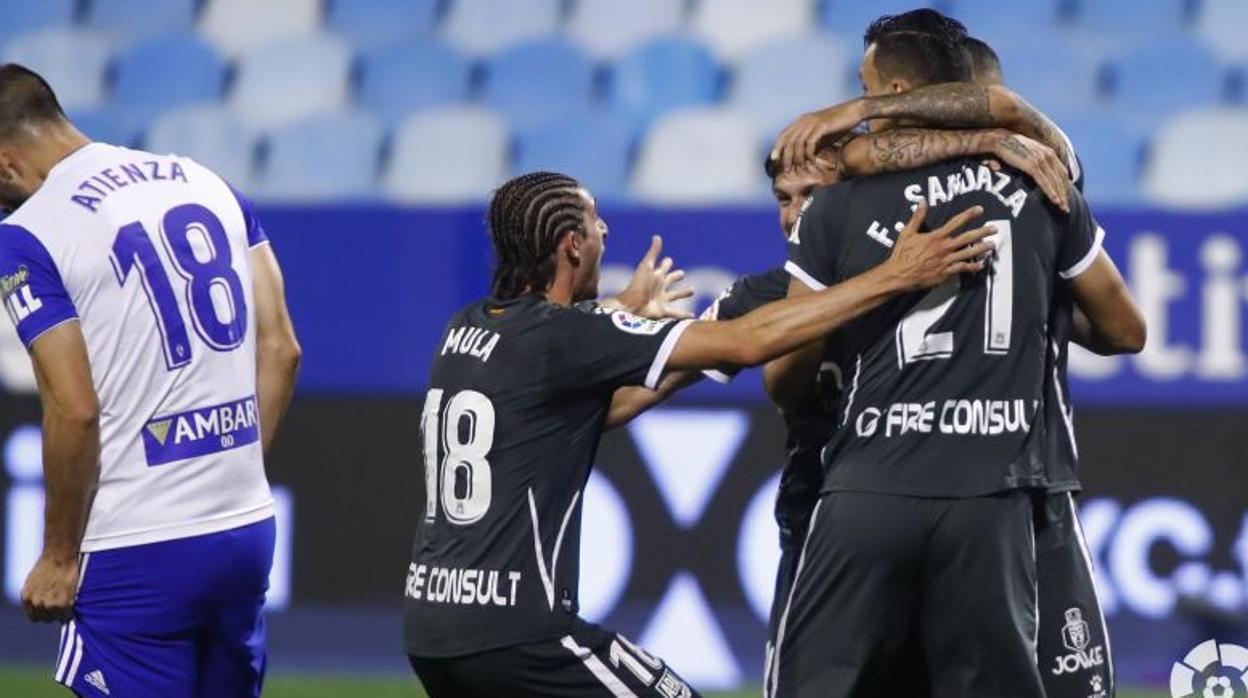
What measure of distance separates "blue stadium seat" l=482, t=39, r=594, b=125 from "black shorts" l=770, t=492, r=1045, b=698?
592 centimetres

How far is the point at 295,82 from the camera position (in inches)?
392

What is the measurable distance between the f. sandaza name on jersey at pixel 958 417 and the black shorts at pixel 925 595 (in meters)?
0.14

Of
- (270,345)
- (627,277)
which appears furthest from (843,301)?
A: (627,277)

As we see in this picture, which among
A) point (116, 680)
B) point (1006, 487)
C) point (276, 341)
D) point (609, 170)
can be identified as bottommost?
point (116, 680)

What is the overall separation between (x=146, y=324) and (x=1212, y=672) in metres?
3.84

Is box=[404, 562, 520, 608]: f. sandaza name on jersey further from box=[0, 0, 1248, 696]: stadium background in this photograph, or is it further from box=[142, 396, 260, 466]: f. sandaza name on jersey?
box=[0, 0, 1248, 696]: stadium background

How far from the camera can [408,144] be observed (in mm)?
9273

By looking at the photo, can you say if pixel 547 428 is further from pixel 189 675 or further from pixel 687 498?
pixel 687 498

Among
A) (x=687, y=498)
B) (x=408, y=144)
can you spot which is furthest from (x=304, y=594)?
(x=408, y=144)

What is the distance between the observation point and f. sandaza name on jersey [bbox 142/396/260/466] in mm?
4223

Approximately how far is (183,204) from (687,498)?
3.30m

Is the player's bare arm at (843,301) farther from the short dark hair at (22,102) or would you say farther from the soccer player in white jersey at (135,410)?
the short dark hair at (22,102)

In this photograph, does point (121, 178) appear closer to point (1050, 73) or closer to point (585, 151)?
point (585, 151)

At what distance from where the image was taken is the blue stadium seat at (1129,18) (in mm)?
9852
